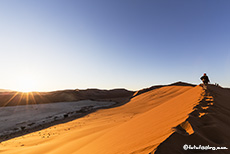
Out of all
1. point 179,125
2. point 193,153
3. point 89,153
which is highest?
point 179,125

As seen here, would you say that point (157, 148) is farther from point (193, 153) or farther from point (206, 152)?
point (206, 152)

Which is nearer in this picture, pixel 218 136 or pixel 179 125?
pixel 218 136

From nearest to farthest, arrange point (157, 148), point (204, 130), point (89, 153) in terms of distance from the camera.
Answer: point (157, 148) < point (204, 130) < point (89, 153)

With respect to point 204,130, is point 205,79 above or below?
above

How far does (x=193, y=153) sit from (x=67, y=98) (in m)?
34.6

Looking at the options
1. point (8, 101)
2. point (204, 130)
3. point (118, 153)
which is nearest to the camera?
point (118, 153)

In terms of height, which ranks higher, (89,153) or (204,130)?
(204,130)

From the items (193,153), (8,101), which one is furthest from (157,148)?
(8,101)

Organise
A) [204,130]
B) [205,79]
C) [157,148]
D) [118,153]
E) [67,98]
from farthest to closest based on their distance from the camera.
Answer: [67,98], [205,79], [204,130], [118,153], [157,148]

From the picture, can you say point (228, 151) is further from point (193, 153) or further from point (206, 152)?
point (193, 153)

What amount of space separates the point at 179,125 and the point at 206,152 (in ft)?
2.24

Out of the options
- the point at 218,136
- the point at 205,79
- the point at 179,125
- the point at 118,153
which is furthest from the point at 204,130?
the point at 205,79

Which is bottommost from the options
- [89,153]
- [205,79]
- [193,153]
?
[89,153]

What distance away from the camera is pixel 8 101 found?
81.0ft
